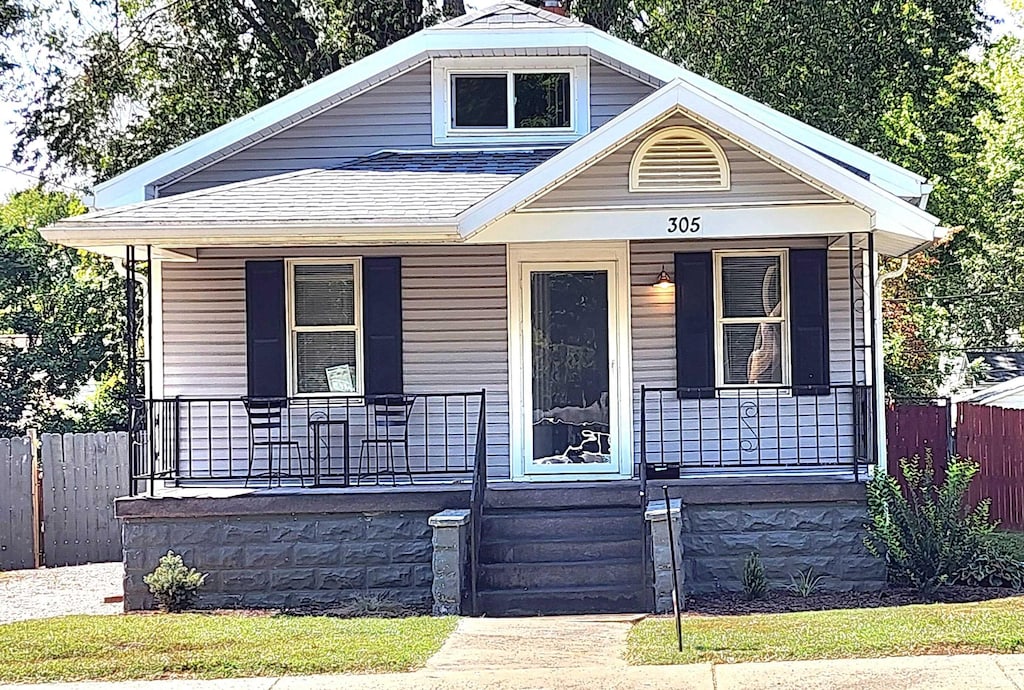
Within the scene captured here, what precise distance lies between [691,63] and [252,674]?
58.0 ft

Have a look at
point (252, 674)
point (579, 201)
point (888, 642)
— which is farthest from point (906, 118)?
point (252, 674)

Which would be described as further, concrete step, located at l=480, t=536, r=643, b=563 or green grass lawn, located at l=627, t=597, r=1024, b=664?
concrete step, located at l=480, t=536, r=643, b=563

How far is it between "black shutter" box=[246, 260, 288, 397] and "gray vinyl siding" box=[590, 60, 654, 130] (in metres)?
3.73

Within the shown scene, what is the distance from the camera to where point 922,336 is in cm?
2630

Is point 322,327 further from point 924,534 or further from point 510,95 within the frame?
point 924,534

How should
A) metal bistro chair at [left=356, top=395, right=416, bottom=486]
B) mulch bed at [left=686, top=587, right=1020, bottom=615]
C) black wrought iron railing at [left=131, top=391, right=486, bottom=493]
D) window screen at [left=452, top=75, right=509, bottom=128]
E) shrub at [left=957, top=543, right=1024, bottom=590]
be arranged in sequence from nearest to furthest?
1. mulch bed at [left=686, top=587, right=1020, bottom=615]
2. shrub at [left=957, top=543, right=1024, bottom=590]
3. metal bistro chair at [left=356, top=395, right=416, bottom=486]
4. black wrought iron railing at [left=131, top=391, right=486, bottom=493]
5. window screen at [left=452, top=75, right=509, bottom=128]

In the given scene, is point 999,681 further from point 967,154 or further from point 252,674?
point 967,154

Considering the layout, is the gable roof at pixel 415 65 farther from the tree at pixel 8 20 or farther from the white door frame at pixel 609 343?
the tree at pixel 8 20

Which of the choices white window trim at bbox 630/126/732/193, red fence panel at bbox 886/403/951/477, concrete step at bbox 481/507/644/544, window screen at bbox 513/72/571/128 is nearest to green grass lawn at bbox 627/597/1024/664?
concrete step at bbox 481/507/644/544

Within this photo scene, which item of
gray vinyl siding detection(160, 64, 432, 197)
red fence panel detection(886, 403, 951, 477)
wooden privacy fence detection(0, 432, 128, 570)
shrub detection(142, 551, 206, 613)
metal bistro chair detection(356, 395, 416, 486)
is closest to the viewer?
shrub detection(142, 551, 206, 613)

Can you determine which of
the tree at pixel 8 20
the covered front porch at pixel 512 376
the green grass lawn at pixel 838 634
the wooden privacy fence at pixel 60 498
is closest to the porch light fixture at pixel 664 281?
the covered front porch at pixel 512 376

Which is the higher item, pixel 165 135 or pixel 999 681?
pixel 165 135

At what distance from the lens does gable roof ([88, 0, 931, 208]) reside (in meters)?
12.9

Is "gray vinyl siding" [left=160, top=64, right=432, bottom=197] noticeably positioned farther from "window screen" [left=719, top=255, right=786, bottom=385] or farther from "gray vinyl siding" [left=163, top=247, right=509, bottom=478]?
"window screen" [left=719, top=255, right=786, bottom=385]
